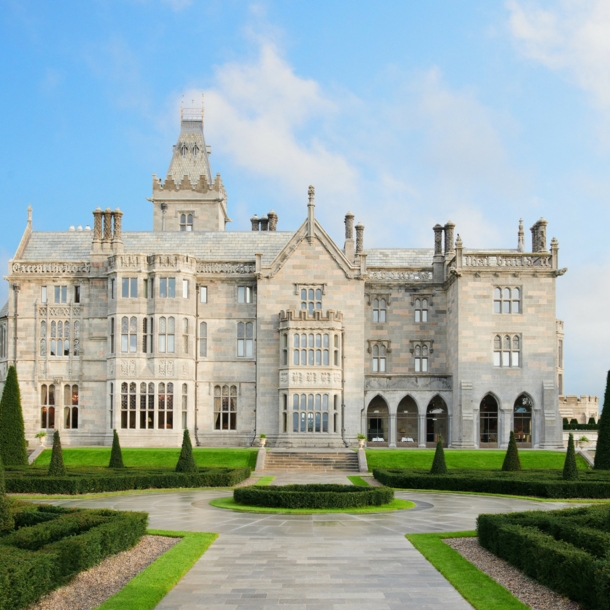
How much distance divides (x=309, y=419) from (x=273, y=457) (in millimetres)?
6659

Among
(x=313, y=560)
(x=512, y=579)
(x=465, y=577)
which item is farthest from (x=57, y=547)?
(x=512, y=579)

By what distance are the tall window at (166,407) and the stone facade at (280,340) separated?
0.09m

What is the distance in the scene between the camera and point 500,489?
34000mm

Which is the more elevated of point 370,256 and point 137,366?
point 370,256

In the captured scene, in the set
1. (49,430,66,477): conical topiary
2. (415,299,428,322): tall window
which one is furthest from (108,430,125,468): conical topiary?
(415,299,428,322): tall window

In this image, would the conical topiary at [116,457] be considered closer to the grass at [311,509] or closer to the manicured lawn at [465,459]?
the grass at [311,509]

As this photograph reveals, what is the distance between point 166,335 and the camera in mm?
53750

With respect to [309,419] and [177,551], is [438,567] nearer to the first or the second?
[177,551]

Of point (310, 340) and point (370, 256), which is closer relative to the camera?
point (310, 340)

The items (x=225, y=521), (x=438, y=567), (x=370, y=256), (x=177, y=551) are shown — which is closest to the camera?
(x=438, y=567)

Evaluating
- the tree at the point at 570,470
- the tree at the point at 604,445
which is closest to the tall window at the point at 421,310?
the tree at the point at 604,445

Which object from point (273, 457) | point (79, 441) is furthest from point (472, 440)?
point (79, 441)

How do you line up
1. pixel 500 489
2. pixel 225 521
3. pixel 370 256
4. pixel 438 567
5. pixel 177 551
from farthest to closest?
pixel 370 256 < pixel 500 489 < pixel 225 521 < pixel 177 551 < pixel 438 567

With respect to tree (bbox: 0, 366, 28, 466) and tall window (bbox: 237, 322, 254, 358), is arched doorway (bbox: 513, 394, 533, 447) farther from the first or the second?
tree (bbox: 0, 366, 28, 466)
